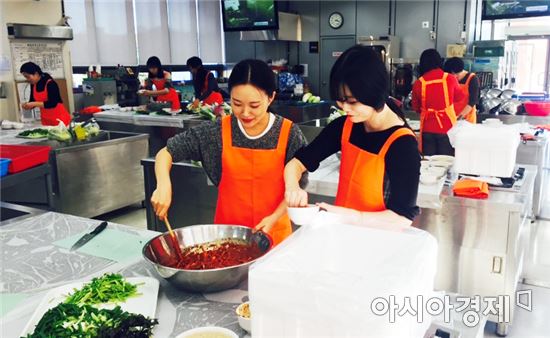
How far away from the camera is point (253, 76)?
68.4 inches

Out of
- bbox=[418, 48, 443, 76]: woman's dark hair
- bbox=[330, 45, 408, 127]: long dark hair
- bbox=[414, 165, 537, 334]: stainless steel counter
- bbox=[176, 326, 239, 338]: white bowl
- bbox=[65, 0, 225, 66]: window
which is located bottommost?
bbox=[414, 165, 537, 334]: stainless steel counter

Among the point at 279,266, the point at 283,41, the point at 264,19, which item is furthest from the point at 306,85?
the point at 279,266

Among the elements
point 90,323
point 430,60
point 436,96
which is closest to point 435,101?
point 436,96

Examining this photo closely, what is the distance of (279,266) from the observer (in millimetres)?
849

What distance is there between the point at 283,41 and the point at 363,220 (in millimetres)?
8111

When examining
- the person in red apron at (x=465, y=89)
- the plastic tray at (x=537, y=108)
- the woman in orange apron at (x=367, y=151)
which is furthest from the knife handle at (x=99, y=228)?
the plastic tray at (x=537, y=108)

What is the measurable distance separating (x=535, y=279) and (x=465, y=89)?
203 centimetres

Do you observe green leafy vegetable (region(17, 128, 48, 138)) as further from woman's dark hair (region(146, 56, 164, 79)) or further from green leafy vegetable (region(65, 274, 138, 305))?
green leafy vegetable (region(65, 274, 138, 305))

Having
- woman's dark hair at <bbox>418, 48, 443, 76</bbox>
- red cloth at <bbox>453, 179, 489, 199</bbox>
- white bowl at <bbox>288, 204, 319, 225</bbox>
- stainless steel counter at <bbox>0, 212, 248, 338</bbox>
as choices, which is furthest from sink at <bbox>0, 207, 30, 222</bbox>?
woman's dark hair at <bbox>418, 48, 443, 76</bbox>

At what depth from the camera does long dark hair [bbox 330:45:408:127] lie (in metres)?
1.46

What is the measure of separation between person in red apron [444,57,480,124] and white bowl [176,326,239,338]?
13.3ft

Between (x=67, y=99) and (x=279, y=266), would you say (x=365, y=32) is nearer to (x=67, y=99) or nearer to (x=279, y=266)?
(x=67, y=99)

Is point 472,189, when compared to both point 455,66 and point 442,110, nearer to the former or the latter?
point 442,110

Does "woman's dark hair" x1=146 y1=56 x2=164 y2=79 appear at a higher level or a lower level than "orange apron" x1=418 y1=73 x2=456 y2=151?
higher
